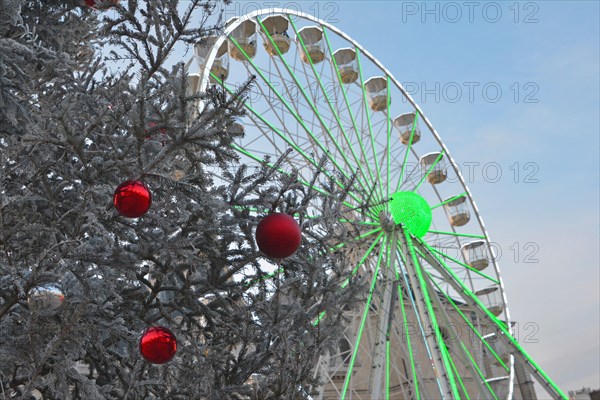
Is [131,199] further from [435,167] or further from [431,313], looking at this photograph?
[435,167]

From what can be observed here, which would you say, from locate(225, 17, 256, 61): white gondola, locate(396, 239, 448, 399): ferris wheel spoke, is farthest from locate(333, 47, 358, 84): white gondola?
locate(396, 239, 448, 399): ferris wheel spoke

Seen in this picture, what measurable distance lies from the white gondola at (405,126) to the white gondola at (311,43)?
2.88m

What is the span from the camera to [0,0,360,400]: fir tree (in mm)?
3041

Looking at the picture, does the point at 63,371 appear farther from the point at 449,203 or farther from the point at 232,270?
the point at 449,203

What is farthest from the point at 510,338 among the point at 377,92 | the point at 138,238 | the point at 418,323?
the point at 138,238

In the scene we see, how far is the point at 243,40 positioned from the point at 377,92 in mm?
3922

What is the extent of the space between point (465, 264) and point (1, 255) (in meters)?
13.5

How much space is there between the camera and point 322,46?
14367mm

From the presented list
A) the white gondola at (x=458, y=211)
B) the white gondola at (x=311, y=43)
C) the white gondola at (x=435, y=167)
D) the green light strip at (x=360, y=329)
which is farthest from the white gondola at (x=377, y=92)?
the green light strip at (x=360, y=329)

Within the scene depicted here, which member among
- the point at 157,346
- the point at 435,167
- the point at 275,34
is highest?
the point at 275,34

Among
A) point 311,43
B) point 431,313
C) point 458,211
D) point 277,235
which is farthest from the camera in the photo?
point 458,211

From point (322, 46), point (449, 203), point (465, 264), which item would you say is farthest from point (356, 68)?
point (465, 264)

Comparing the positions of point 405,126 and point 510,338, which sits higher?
point 405,126

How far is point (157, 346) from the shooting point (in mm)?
3053
